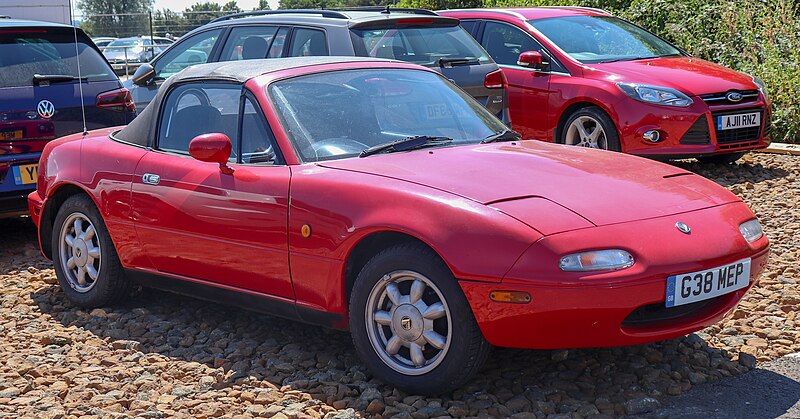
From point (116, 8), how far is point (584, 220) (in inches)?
2791

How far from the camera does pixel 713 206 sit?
4.63m

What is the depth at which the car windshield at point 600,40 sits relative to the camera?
1024 cm

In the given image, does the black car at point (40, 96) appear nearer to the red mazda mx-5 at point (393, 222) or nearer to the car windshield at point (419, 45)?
the red mazda mx-5 at point (393, 222)

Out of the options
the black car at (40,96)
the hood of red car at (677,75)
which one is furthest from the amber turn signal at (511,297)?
the hood of red car at (677,75)

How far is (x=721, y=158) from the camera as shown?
9930 mm

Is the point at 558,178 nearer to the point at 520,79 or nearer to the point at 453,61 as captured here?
the point at 453,61

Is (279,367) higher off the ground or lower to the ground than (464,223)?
lower

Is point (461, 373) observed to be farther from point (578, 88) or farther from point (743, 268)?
point (578, 88)

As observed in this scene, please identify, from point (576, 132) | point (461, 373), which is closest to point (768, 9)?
point (576, 132)

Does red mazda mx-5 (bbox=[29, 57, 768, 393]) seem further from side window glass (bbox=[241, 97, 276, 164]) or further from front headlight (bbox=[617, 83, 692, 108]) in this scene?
front headlight (bbox=[617, 83, 692, 108])

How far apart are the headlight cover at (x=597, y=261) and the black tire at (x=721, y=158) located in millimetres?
6217

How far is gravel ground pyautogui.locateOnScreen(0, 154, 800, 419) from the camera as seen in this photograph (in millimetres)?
→ 4379

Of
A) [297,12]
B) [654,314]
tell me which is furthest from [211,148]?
[297,12]

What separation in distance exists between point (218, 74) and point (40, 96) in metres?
2.65
